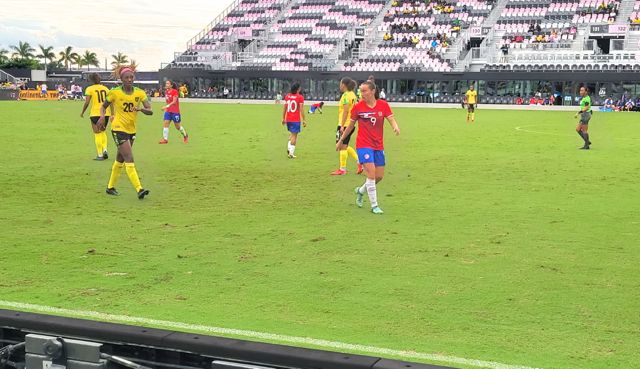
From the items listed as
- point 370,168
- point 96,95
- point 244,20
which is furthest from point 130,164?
point 244,20

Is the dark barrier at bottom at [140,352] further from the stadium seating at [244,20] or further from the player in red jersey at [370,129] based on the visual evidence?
the stadium seating at [244,20]

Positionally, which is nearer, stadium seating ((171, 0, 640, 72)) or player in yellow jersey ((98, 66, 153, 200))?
player in yellow jersey ((98, 66, 153, 200))

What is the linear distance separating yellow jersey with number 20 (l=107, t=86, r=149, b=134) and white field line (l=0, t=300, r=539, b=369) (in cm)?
607

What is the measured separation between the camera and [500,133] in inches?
1153

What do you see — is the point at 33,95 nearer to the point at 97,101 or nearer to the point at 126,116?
the point at 97,101

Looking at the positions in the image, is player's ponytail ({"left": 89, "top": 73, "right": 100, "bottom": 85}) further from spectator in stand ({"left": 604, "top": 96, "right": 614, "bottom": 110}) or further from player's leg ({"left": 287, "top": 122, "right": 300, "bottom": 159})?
spectator in stand ({"left": 604, "top": 96, "right": 614, "bottom": 110})

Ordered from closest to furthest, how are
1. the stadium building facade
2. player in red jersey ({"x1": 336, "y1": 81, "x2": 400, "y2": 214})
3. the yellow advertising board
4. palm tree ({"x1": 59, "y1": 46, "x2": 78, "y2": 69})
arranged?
player in red jersey ({"x1": 336, "y1": 81, "x2": 400, "y2": 214}) < the stadium building facade < the yellow advertising board < palm tree ({"x1": 59, "y1": 46, "x2": 78, "y2": 69})

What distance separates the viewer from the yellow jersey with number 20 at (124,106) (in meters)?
12.1

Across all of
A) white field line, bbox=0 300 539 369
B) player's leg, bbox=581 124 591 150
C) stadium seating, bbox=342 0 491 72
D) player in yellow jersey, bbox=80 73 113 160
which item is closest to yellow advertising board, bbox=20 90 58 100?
stadium seating, bbox=342 0 491 72

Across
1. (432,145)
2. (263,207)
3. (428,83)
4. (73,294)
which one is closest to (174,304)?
(73,294)

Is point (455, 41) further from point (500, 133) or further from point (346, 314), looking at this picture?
point (346, 314)

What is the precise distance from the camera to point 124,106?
1214 cm

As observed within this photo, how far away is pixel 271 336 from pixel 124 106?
24.5 ft

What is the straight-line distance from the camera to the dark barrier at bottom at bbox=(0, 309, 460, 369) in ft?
12.3
